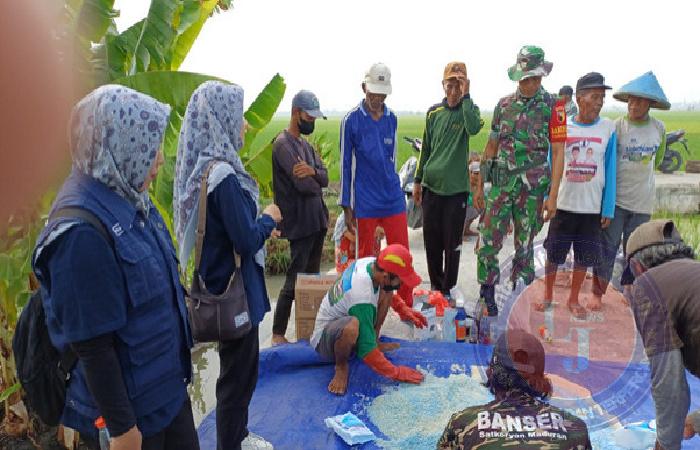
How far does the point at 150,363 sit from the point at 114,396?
0.13 m

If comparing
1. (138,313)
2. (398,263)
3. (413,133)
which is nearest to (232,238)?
(138,313)

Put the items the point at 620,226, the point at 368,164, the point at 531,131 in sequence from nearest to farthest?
the point at 531,131
the point at 368,164
the point at 620,226

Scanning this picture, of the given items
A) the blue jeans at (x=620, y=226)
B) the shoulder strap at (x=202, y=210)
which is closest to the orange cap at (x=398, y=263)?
the shoulder strap at (x=202, y=210)

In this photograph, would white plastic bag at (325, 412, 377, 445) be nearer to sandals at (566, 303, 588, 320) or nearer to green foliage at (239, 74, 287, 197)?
sandals at (566, 303, 588, 320)

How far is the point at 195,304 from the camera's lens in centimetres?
214

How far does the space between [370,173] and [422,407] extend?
5.51 feet

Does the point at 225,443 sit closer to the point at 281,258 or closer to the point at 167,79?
the point at 167,79

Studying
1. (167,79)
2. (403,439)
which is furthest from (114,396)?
(167,79)

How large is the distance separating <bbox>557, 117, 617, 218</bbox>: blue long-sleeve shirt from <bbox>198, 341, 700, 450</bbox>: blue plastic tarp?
1.17 m

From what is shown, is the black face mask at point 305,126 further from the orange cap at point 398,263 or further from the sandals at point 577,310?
the sandals at point 577,310

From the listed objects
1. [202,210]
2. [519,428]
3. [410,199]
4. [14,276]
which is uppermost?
[202,210]

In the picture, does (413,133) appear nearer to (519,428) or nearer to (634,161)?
(634,161)

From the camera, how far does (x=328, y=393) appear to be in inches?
119

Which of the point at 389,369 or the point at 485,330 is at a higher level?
the point at 389,369
